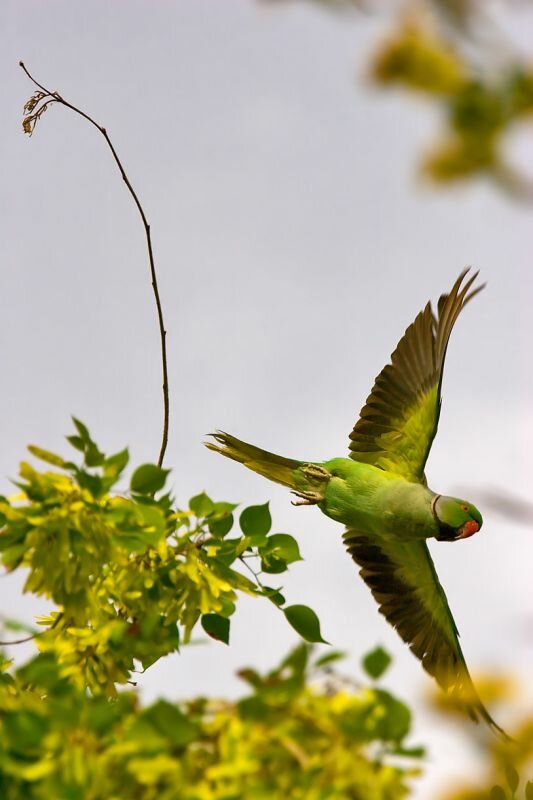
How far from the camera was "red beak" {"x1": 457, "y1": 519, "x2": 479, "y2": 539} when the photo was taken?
5.09 m

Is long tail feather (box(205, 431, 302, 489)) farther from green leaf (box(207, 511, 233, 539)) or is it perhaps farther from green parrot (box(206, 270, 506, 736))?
green leaf (box(207, 511, 233, 539))

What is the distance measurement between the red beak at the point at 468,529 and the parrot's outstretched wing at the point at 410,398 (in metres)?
0.42

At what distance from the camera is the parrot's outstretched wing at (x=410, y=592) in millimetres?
5559

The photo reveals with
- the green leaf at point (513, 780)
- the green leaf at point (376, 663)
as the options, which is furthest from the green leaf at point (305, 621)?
the green leaf at point (376, 663)

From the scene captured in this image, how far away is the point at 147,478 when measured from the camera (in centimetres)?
292

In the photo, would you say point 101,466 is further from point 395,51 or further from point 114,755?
point 395,51

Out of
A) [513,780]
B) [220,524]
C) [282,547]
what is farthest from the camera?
[282,547]

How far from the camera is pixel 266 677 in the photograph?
227cm

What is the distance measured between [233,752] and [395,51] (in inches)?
56.1

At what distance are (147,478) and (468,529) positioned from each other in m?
2.56

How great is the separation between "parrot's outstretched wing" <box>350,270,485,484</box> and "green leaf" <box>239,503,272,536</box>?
7.13 ft

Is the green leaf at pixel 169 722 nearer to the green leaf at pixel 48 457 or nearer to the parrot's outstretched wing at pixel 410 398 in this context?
the green leaf at pixel 48 457

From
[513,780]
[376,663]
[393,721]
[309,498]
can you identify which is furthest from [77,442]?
[309,498]

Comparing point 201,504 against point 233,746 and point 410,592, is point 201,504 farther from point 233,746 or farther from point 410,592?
point 410,592
